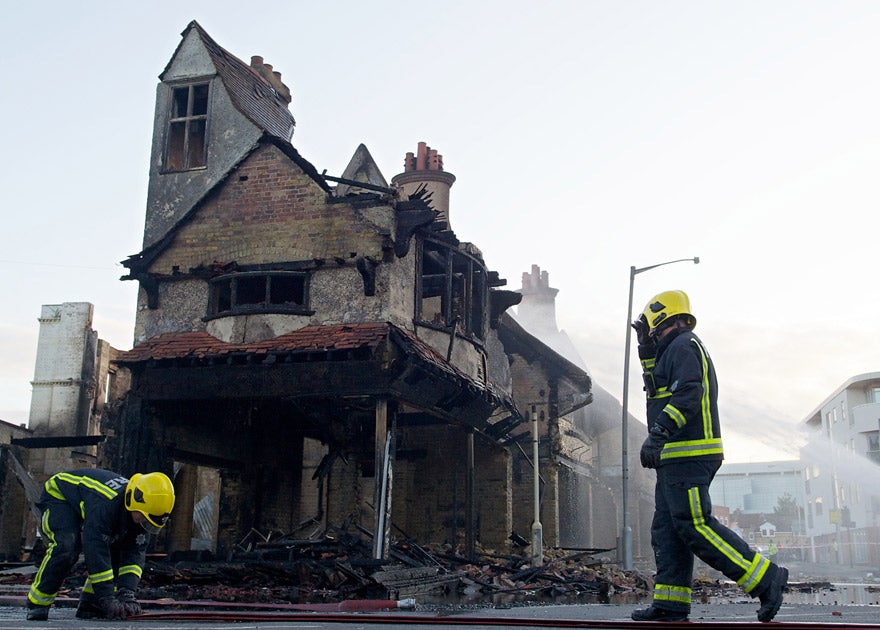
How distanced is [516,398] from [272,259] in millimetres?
9719

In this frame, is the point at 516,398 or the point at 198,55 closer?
the point at 198,55

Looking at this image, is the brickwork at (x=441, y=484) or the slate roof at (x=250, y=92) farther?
the brickwork at (x=441, y=484)

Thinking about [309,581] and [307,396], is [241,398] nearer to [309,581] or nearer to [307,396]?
[307,396]

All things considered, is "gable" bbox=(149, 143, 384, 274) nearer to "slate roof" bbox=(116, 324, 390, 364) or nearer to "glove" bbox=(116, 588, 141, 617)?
"slate roof" bbox=(116, 324, 390, 364)

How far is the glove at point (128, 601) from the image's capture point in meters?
7.14

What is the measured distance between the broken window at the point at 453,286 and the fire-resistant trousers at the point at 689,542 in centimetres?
1164

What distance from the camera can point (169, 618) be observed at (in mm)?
6965

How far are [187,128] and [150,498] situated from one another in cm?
1380

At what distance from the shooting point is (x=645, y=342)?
6895 millimetres

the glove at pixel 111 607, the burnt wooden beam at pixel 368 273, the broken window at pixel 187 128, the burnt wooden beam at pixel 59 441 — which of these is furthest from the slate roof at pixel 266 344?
the glove at pixel 111 607

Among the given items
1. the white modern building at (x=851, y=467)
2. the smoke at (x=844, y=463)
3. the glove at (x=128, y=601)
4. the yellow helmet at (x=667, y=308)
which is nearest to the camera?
the yellow helmet at (x=667, y=308)

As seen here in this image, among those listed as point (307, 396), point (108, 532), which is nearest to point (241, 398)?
point (307, 396)

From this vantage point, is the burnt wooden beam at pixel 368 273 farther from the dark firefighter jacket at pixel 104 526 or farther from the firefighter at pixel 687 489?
the firefighter at pixel 687 489

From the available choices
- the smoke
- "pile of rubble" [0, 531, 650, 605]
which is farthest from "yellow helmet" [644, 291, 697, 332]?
the smoke
